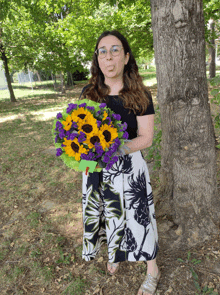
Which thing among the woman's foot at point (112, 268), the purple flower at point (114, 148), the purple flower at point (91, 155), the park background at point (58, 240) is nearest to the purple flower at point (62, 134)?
the purple flower at point (91, 155)

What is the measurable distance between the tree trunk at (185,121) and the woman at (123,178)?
38cm

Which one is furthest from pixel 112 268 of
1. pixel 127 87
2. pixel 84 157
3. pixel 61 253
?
pixel 127 87

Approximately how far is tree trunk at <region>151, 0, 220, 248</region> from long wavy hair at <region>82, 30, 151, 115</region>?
0.36 m

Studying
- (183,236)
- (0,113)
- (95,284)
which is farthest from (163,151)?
(0,113)

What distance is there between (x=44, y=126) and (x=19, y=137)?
1.33 meters

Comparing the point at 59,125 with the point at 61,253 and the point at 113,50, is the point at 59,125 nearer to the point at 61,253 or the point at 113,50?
the point at 113,50

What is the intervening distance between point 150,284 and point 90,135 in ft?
5.40

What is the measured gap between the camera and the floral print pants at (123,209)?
1.88m

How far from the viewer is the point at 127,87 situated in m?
1.82

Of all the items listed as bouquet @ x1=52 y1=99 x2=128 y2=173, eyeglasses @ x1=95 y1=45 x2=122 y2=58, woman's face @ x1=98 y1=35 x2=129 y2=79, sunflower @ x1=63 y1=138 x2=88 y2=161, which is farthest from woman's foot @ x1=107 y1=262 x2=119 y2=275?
eyeglasses @ x1=95 y1=45 x2=122 y2=58

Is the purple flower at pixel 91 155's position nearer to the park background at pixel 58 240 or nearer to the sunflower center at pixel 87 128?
the sunflower center at pixel 87 128

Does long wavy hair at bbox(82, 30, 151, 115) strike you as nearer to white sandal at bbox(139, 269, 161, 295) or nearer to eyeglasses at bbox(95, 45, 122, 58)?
eyeglasses at bbox(95, 45, 122, 58)

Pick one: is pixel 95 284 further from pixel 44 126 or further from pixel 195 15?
pixel 44 126

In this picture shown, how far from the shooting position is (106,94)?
1.85 m
